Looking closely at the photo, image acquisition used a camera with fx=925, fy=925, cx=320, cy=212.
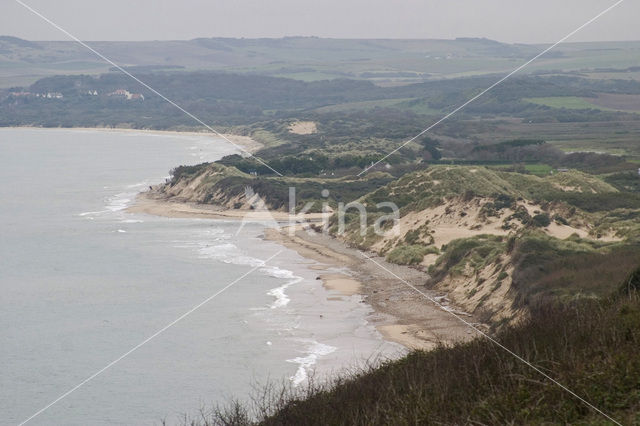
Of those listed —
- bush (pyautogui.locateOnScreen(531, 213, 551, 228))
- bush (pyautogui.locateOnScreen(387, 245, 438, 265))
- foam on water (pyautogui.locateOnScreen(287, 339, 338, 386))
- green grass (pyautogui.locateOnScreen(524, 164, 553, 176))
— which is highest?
bush (pyautogui.locateOnScreen(531, 213, 551, 228))

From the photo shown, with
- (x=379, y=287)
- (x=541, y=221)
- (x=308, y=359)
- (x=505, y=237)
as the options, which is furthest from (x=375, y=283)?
(x=308, y=359)

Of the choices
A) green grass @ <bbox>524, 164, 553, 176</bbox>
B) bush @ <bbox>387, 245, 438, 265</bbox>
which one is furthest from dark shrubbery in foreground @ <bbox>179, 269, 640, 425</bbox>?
green grass @ <bbox>524, 164, 553, 176</bbox>

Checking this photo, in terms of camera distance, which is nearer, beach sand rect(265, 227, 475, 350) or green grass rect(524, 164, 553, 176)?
beach sand rect(265, 227, 475, 350)

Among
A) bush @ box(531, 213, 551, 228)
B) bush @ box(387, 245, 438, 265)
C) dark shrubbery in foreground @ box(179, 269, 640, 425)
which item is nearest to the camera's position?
dark shrubbery in foreground @ box(179, 269, 640, 425)

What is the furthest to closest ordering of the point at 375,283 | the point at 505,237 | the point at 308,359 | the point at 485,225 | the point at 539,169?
1. the point at 539,169
2. the point at 485,225
3. the point at 505,237
4. the point at 375,283
5. the point at 308,359

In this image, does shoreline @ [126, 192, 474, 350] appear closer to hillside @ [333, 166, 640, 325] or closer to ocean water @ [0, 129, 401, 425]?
ocean water @ [0, 129, 401, 425]

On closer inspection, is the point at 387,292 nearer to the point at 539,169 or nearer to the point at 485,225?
the point at 485,225

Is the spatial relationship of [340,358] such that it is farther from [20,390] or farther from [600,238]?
[600,238]
